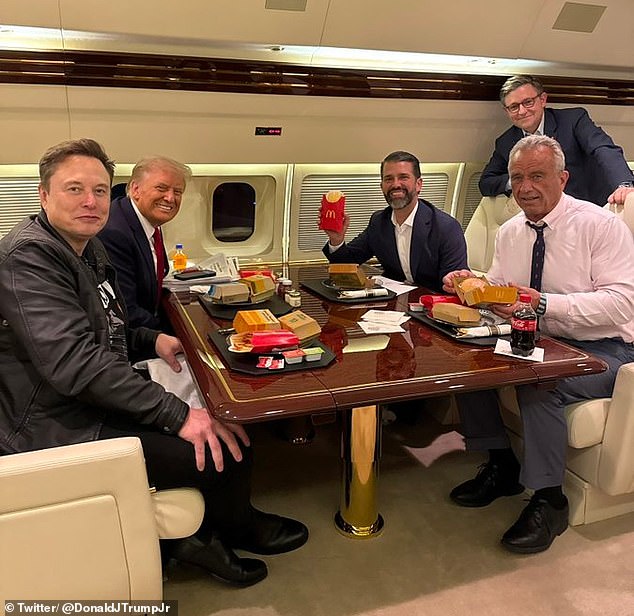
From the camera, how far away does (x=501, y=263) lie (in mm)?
2912

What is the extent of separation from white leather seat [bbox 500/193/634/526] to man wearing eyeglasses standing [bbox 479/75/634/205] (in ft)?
5.63

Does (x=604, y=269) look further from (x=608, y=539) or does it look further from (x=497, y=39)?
(x=497, y=39)

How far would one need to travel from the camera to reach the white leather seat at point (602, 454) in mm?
2354

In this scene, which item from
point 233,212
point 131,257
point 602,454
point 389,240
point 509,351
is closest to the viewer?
point 509,351

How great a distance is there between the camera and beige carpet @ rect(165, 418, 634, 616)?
2141 mm

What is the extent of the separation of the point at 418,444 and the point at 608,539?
3.38 ft

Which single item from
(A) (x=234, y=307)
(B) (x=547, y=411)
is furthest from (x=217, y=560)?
(B) (x=547, y=411)

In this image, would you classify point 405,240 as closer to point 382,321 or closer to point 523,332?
point 382,321

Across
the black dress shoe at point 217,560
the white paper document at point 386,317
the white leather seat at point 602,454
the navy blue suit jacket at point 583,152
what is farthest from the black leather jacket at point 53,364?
the navy blue suit jacket at point 583,152

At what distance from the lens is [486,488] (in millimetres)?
2742

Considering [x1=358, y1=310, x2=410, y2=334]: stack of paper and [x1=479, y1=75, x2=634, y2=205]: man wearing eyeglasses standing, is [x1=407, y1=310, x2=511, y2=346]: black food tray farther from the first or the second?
[x1=479, y1=75, x2=634, y2=205]: man wearing eyeglasses standing

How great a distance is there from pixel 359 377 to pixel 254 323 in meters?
0.43

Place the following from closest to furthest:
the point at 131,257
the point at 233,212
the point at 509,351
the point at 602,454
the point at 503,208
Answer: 1. the point at 509,351
2. the point at 602,454
3. the point at 131,257
4. the point at 503,208
5. the point at 233,212

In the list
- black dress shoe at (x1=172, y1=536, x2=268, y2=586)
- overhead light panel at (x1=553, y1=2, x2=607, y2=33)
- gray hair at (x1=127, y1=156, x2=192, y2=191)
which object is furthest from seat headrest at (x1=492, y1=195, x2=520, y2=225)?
black dress shoe at (x1=172, y1=536, x2=268, y2=586)
